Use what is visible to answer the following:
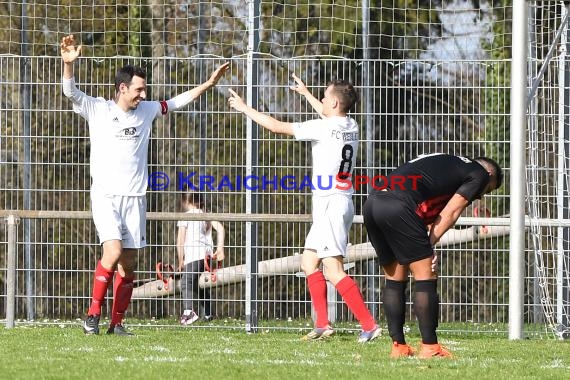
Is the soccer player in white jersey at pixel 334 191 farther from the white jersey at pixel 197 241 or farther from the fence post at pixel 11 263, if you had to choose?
the fence post at pixel 11 263

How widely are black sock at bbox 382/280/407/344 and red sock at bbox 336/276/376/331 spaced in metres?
1.45

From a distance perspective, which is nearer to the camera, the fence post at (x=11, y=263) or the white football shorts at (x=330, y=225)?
the white football shorts at (x=330, y=225)

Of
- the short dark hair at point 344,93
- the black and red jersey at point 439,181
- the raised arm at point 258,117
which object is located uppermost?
the short dark hair at point 344,93

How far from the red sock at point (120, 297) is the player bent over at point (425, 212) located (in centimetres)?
284

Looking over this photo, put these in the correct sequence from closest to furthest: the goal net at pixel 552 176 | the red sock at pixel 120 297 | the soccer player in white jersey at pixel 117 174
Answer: the soccer player in white jersey at pixel 117 174
the red sock at pixel 120 297
the goal net at pixel 552 176

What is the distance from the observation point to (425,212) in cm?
865

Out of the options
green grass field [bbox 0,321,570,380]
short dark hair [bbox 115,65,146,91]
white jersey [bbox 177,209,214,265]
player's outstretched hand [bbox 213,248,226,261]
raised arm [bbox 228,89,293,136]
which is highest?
short dark hair [bbox 115,65,146,91]

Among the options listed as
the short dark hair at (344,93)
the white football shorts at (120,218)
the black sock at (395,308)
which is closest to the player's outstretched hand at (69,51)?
the white football shorts at (120,218)

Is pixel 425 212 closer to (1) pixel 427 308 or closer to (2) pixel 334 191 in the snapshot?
(1) pixel 427 308

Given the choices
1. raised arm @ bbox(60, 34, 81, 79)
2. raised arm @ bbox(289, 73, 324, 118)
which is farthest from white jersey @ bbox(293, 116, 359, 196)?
raised arm @ bbox(60, 34, 81, 79)

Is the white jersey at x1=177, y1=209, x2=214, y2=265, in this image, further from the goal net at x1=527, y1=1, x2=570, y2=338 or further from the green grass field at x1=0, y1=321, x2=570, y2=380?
the goal net at x1=527, y1=1, x2=570, y2=338

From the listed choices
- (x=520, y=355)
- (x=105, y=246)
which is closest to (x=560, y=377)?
(x=520, y=355)

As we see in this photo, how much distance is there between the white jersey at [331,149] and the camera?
10.3 m

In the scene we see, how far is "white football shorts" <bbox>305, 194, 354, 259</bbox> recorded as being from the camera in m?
10.4
